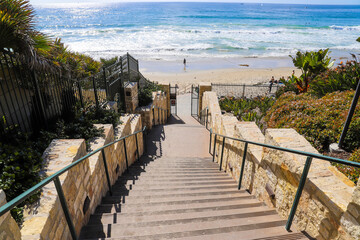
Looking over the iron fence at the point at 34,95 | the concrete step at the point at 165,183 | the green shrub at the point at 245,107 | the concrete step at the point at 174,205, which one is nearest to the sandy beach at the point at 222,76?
the green shrub at the point at 245,107

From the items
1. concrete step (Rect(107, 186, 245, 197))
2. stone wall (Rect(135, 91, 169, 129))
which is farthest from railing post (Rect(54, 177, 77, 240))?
stone wall (Rect(135, 91, 169, 129))

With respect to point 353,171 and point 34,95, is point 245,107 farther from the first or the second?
point 34,95

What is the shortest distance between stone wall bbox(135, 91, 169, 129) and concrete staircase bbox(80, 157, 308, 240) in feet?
19.2

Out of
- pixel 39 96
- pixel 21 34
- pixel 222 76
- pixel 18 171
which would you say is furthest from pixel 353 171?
pixel 222 76

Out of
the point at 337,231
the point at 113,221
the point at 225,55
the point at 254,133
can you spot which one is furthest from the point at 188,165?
the point at 225,55

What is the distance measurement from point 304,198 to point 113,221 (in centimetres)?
263

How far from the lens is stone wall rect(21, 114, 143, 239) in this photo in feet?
7.61

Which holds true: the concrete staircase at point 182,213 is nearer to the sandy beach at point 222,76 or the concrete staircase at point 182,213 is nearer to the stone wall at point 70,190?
the stone wall at point 70,190

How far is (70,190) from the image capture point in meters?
2.89

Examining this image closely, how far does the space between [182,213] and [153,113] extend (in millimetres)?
9343

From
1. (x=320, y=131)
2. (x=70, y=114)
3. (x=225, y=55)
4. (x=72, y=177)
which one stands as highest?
(x=72, y=177)

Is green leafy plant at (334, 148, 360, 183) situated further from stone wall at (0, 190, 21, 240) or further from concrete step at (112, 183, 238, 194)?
stone wall at (0, 190, 21, 240)

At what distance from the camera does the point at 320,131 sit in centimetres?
598

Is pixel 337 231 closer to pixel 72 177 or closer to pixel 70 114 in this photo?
pixel 72 177
